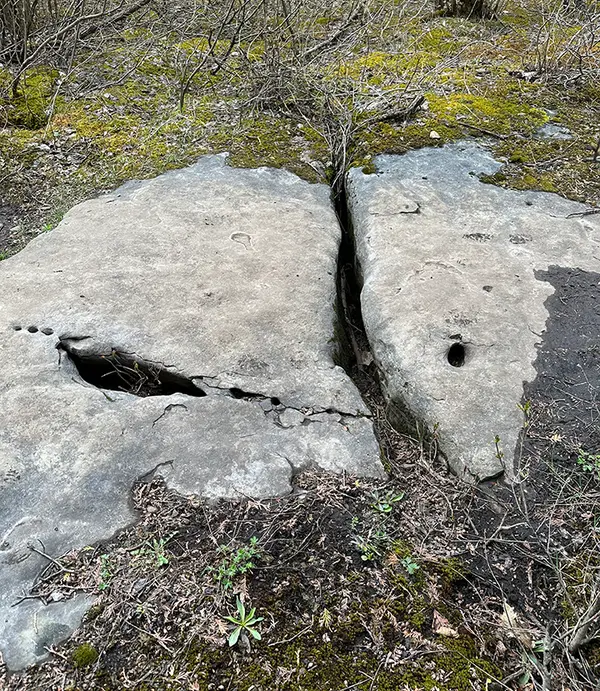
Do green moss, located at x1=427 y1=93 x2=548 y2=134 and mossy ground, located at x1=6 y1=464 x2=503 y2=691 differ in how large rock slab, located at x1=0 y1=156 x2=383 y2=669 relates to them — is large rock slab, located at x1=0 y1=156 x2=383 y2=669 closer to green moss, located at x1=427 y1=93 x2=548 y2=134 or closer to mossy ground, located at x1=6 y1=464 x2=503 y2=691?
mossy ground, located at x1=6 y1=464 x2=503 y2=691

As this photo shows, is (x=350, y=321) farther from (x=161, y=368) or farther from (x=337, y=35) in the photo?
(x=337, y=35)

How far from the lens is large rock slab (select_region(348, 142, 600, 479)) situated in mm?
2512

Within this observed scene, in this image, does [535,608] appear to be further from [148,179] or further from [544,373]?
[148,179]

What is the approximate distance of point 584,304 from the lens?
10.1ft

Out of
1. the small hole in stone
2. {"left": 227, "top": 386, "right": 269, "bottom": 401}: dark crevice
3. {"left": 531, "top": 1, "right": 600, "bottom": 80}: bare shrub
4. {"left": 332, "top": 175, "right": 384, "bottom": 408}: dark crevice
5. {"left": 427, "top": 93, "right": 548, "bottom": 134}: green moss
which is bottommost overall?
{"left": 332, "top": 175, "right": 384, "bottom": 408}: dark crevice

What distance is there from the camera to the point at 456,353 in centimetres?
280

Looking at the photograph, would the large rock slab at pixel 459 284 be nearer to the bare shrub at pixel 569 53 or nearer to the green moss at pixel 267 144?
the green moss at pixel 267 144

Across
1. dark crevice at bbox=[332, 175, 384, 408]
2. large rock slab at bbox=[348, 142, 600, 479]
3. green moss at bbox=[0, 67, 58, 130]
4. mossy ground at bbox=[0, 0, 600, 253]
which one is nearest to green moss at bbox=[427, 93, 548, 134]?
mossy ground at bbox=[0, 0, 600, 253]

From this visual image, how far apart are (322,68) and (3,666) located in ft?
18.6

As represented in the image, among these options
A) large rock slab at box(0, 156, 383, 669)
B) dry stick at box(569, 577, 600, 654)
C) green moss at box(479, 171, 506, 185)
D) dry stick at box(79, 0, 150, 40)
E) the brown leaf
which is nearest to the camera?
dry stick at box(569, 577, 600, 654)

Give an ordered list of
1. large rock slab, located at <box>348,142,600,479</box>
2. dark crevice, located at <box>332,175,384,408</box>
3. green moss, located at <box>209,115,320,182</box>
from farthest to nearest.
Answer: green moss, located at <box>209,115,320,182</box>, dark crevice, located at <box>332,175,384,408</box>, large rock slab, located at <box>348,142,600,479</box>

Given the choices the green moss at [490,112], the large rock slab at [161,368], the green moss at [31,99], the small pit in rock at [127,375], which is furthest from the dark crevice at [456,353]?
the green moss at [31,99]

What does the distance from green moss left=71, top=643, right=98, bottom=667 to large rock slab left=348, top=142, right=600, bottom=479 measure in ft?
4.84

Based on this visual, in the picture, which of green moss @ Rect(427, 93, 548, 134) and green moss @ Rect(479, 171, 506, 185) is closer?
green moss @ Rect(479, 171, 506, 185)
